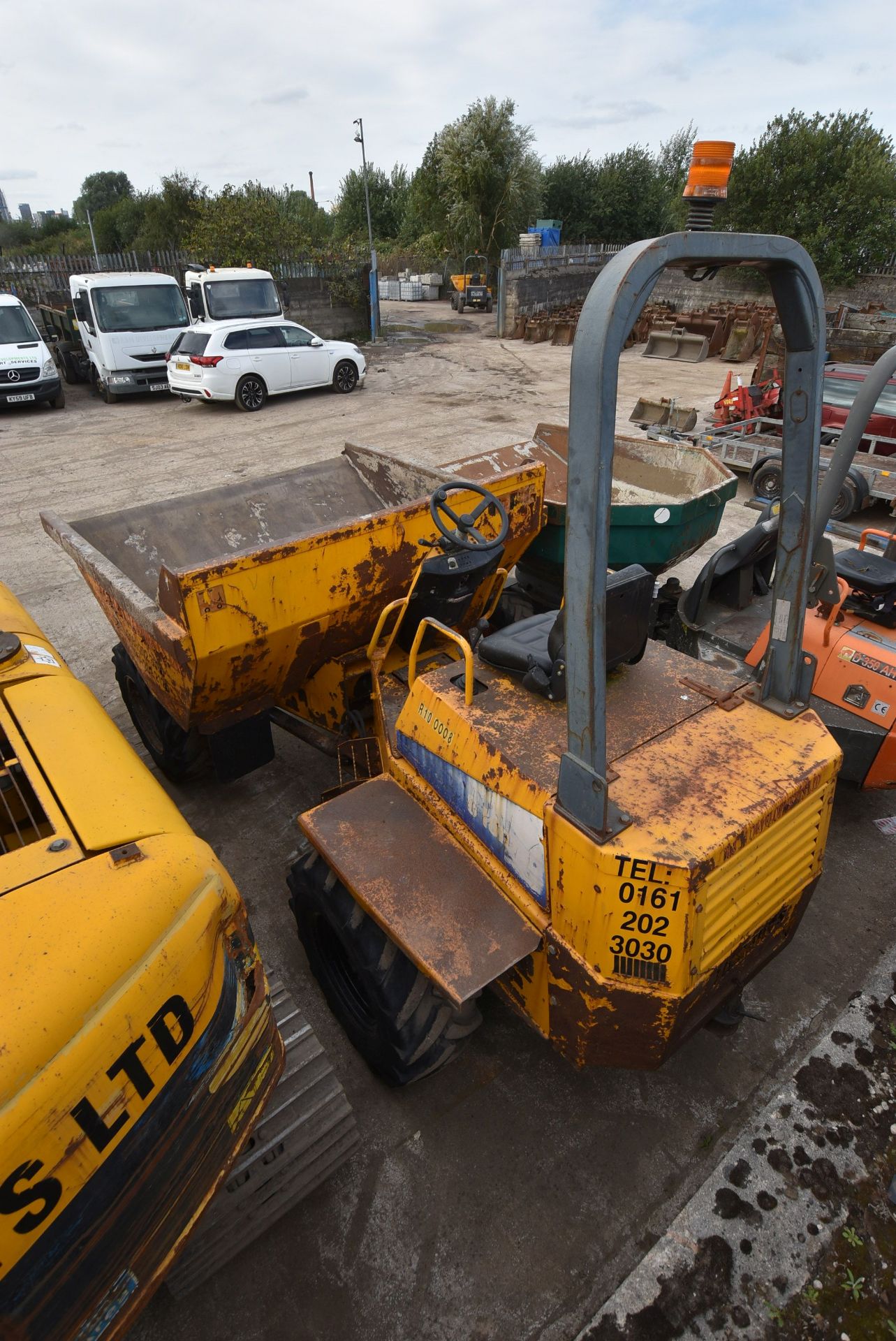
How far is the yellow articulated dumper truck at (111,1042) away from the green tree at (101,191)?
7630 cm

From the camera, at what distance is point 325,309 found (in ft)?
65.0

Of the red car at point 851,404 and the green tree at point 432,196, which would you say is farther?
the green tree at point 432,196

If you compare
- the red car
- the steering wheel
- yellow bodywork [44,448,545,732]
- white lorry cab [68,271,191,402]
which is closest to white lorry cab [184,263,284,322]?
white lorry cab [68,271,191,402]

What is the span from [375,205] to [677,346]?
3840 centimetres

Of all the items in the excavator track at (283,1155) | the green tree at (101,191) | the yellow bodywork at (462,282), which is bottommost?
the excavator track at (283,1155)

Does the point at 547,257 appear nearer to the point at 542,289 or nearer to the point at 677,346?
the point at 542,289

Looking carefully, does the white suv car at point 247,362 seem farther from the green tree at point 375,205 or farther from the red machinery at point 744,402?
the green tree at point 375,205

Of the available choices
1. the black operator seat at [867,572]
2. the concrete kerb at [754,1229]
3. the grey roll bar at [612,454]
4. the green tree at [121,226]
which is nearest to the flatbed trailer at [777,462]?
the black operator seat at [867,572]

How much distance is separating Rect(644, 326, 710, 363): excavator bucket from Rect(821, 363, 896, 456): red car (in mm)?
8775

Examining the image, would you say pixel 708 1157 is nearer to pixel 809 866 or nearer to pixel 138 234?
pixel 809 866

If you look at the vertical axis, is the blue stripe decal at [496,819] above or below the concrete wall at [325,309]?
below

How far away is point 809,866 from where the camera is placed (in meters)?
2.45

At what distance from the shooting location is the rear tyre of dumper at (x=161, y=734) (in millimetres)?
4383

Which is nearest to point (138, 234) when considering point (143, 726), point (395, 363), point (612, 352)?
point (395, 363)
